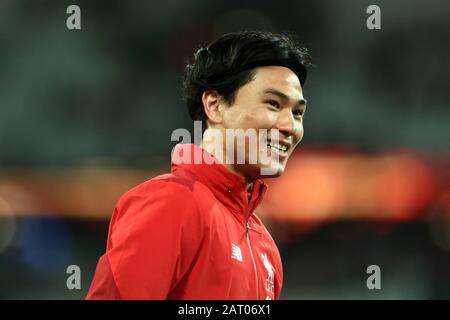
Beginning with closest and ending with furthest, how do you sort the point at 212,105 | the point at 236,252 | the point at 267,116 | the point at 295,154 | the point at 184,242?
the point at 184,242, the point at 236,252, the point at 267,116, the point at 212,105, the point at 295,154

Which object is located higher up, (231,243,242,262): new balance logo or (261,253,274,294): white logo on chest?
(231,243,242,262): new balance logo

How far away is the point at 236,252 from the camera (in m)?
1.56

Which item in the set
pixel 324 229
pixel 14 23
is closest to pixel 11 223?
pixel 14 23

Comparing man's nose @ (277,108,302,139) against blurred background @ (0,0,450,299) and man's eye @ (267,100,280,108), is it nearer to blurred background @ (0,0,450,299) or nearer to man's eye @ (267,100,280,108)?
man's eye @ (267,100,280,108)

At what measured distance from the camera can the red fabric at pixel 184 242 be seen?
136cm

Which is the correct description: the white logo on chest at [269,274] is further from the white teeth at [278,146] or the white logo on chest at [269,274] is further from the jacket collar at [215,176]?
the white teeth at [278,146]

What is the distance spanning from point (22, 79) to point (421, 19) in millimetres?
3276

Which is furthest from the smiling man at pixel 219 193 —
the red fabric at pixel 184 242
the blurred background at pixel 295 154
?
the blurred background at pixel 295 154

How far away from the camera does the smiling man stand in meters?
1.38

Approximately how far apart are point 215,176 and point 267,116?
0.63 feet

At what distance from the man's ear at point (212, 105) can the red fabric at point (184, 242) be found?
117 millimetres

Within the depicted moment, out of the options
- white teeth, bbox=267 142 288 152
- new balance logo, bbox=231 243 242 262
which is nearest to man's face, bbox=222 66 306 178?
white teeth, bbox=267 142 288 152

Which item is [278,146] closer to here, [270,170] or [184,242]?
[270,170]

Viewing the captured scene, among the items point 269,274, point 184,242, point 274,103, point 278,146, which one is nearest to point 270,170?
point 278,146
